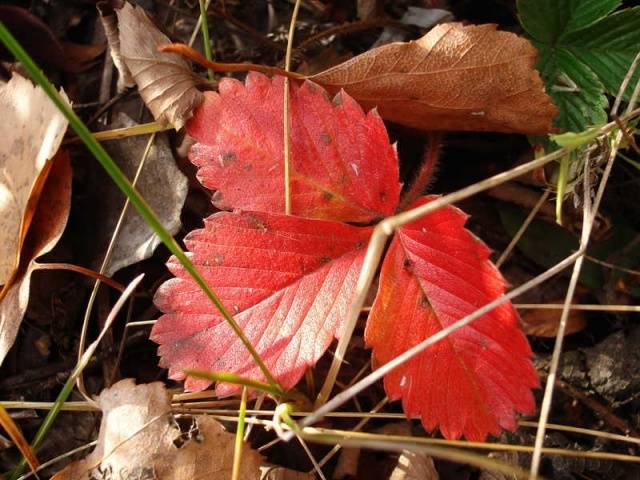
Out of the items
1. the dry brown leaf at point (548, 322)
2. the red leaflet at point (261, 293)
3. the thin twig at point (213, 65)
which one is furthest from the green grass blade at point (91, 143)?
the dry brown leaf at point (548, 322)

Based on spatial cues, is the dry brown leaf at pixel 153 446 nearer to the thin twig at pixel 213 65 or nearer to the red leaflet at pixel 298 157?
the red leaflet at pixel 298 157

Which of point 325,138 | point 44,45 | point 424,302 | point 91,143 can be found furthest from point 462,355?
point 44,45

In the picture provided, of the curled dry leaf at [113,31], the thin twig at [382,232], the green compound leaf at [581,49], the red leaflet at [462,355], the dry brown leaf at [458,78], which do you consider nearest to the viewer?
the thin twig at [382,232]

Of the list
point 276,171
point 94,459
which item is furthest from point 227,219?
point 94,459

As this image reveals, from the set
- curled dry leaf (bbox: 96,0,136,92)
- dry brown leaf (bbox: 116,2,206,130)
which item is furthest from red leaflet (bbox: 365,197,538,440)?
curled dry leaf (bbox: 96,0,136,92)

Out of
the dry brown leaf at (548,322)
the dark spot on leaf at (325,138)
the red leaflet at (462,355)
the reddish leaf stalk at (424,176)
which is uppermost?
the dark spot on leaf at (325,138)

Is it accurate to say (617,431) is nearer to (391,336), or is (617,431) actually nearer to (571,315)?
(571,315)

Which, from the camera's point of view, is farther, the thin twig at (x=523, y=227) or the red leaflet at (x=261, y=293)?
the thin twig at (x=523, y=227)
